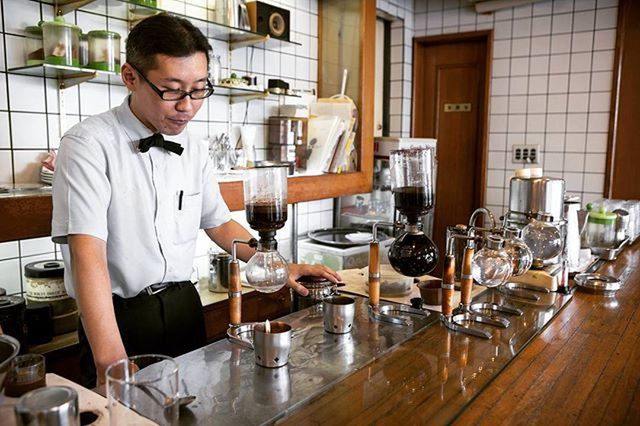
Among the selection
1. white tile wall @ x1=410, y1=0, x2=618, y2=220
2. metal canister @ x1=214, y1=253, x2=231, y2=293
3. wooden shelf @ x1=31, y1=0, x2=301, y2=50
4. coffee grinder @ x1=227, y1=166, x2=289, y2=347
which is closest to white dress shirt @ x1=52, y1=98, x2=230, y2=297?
coffee grinder @ x1=227, y1=166, x2=289, y2=347

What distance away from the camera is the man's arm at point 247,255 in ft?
5.60

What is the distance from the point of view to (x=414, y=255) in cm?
146

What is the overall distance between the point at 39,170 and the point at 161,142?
1060 mm

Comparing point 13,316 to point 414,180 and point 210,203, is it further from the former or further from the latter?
point 414,180

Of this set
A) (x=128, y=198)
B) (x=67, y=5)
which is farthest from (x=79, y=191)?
(x=67, y=5)

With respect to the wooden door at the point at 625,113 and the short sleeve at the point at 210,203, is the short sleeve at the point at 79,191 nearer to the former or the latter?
the short sleeve at the point at 210,203

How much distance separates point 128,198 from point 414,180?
0.81 metres

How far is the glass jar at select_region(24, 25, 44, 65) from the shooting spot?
7.55 ft

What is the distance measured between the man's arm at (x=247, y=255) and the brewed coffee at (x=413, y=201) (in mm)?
406

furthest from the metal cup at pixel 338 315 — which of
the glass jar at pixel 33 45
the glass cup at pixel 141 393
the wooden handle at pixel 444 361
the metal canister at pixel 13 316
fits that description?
the glass jar at pixel 33 45

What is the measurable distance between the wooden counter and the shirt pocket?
756mm

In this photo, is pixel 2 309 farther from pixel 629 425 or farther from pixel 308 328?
pixel 629 425

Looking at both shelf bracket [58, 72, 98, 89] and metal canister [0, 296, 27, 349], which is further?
shelf bracket [58, 72, 98, 89]

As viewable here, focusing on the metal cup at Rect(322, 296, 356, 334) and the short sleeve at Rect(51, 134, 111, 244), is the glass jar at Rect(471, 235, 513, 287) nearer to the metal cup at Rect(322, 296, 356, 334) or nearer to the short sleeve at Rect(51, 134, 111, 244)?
the metal cup at Rect(322, 296, 356, 334)
